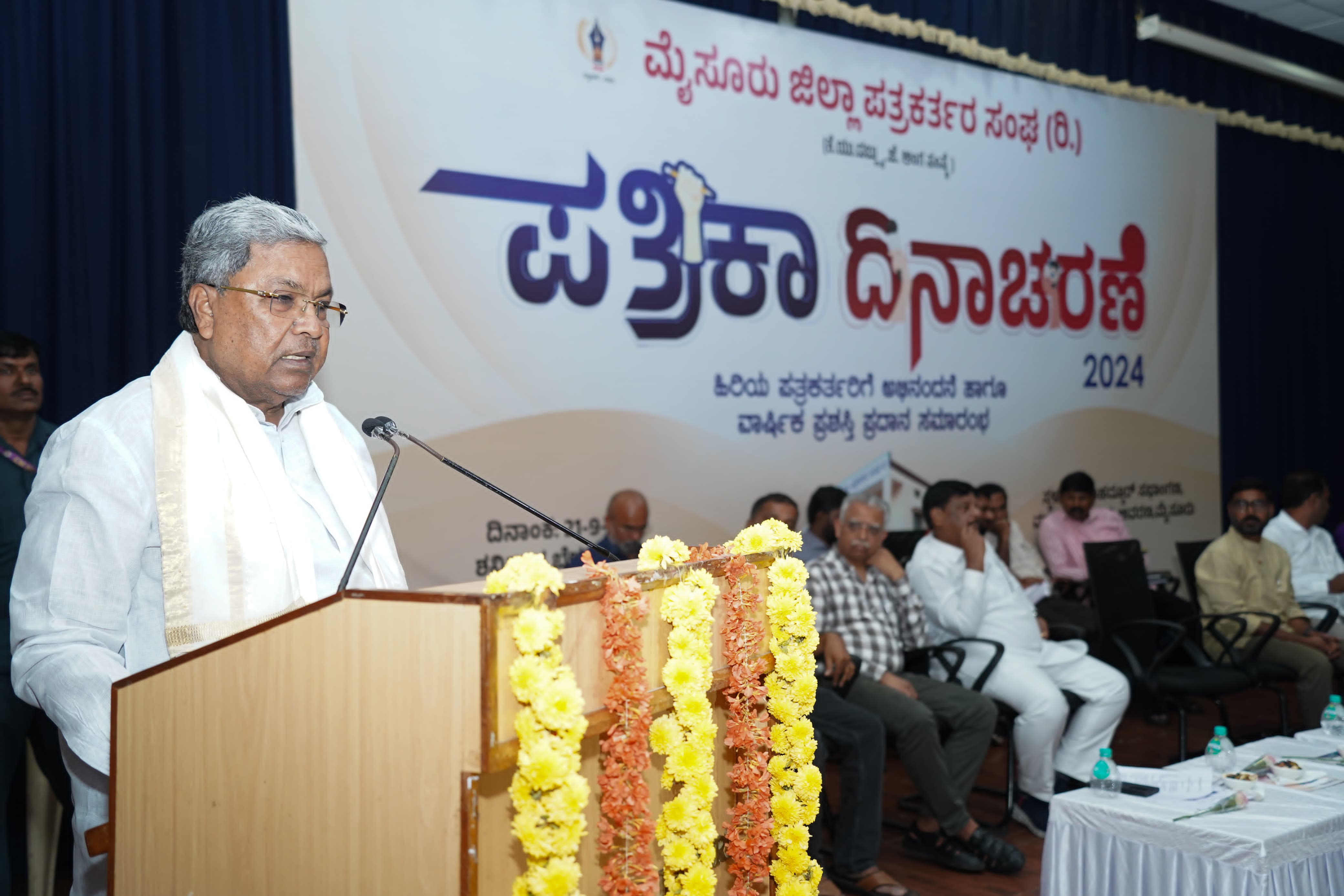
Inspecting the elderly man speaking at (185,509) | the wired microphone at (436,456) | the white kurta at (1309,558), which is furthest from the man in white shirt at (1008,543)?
the elderly man speaking at (185,509)

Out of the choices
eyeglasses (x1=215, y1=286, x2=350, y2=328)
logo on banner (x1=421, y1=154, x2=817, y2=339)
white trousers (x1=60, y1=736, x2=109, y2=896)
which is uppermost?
logo on banner (x1=421, y1=154, x2=817, y2=339)

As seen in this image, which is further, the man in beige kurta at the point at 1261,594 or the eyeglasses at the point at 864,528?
the man in beige kurta at the point at 1261,594

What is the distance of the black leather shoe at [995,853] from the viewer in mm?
3818

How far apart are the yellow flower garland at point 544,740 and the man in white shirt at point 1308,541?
5730 millimetres

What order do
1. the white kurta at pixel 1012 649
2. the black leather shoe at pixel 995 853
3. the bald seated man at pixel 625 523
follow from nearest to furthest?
the black leather shoe at pixel 995 853
the white kurta at pixel 1012 649
the bald seated man at pixel 625 523

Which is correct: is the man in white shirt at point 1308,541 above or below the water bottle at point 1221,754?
above

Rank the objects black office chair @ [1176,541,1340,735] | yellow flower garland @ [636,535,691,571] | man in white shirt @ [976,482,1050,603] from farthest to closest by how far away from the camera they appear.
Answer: man in white shirt @ [976,482,1050,603], black office chair @ [1176,541,1340,735], yellow flower garland @ [636,535,691,571]

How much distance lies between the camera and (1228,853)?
8.84 feet

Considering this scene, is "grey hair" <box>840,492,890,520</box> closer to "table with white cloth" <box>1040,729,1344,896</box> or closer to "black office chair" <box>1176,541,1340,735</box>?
"table with white cloth" <box>1040,729,1344,896</box>

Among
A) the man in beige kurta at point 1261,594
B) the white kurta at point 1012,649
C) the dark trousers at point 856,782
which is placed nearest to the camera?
the dark trousers at point 856,782

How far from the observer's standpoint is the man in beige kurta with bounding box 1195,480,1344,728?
5301 millimetres

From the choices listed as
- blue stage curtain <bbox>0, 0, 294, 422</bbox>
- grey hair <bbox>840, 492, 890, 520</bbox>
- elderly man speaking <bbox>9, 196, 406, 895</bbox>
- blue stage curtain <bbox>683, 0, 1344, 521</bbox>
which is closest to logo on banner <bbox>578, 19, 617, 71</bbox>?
blue stage curtain <bbox>0, 0, 294, 422</bbox>

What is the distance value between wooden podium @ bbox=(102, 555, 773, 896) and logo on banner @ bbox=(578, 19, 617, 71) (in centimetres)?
398

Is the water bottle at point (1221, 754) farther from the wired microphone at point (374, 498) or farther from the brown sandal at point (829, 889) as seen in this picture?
the wired microphone at point (374, 498)
